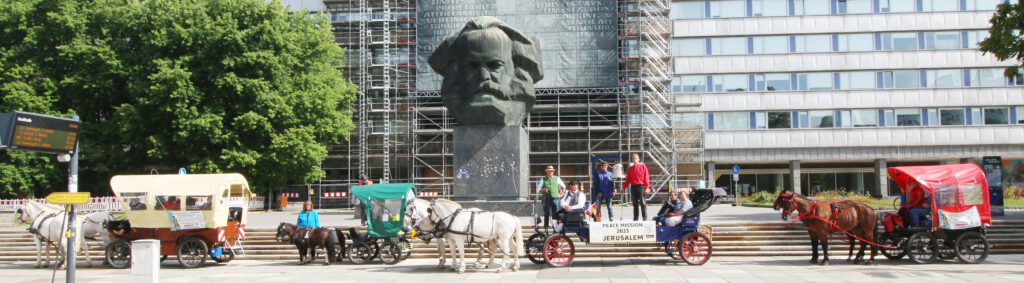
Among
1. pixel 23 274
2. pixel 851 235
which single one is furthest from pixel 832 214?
pixel 23 274

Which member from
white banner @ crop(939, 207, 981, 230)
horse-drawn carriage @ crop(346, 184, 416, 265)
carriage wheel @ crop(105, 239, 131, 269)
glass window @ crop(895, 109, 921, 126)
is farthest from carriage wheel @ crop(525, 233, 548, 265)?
glass window @ crop(895, 109, 921, 126)

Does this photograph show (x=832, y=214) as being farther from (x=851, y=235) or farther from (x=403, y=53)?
(x=403, y=53)

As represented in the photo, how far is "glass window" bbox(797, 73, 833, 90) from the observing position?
1847 inches

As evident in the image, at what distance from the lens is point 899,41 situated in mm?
46500

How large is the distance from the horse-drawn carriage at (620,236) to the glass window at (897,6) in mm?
37160

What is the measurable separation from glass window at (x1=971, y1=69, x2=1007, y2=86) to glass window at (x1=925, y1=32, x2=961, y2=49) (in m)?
1.94

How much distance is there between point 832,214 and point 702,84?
110ft

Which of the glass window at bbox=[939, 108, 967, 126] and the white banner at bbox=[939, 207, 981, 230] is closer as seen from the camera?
the white banner at bbox=[939, 207, 981, 230]

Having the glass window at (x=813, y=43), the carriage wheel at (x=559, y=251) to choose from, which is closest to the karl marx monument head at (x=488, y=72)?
the carriage wheel at (x=559, y=251)

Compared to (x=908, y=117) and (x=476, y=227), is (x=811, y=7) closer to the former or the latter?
(x=908, y=117)

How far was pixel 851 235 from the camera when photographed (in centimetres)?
1495

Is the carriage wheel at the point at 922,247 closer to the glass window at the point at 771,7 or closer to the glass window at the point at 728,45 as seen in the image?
the glass window at the point at 728,45

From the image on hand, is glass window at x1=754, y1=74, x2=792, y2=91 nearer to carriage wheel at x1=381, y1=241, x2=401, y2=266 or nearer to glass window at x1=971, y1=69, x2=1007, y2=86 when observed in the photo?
glass window at x1=971, y1=69, x2=1007, y2=86

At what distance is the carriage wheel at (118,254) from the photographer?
637 inches
